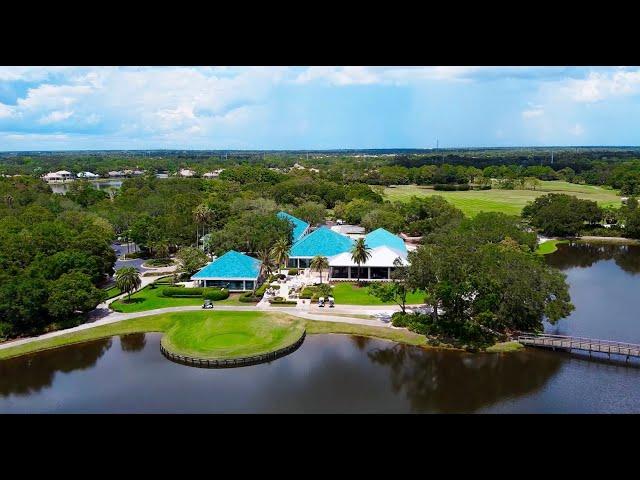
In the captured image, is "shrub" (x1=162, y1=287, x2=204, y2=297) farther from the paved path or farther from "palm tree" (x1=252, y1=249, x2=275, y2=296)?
"palm tree" (x1=252, y1=249, x2=275, y2=296)

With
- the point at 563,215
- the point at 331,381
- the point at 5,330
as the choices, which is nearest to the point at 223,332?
the point at 331,381

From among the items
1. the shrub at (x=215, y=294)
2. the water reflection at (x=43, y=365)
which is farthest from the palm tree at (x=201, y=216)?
the water reflection at (x=43, y=365)

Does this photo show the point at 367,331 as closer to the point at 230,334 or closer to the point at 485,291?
the point at 485,291

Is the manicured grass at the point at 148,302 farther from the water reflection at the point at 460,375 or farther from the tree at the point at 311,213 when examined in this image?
the tree at the point at 311,213

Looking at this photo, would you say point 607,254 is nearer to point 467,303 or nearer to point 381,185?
point 467,303

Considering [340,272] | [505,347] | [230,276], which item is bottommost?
[505,347]

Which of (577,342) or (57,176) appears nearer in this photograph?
(577,342)

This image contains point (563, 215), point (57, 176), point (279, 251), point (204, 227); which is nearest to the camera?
point (279, 251)
